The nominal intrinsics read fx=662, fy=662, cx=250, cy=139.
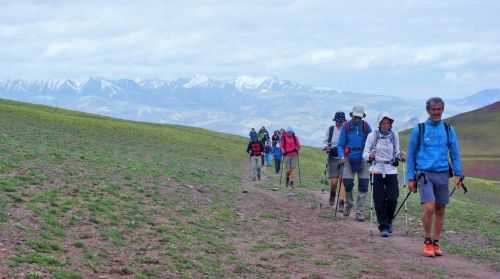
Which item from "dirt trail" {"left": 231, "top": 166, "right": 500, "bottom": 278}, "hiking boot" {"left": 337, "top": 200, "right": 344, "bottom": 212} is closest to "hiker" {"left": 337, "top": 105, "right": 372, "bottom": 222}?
"dirt trail" {"left": 231, "top": 166, "right": 500, "bottom": 278}

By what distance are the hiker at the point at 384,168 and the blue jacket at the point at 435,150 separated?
2236mm

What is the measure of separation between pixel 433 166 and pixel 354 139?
14.6ft

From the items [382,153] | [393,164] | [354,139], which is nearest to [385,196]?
[393,164]

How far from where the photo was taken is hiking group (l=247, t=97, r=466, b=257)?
494 inches

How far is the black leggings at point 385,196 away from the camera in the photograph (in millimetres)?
14867

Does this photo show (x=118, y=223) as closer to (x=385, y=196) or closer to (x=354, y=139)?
(x=385, y=196)

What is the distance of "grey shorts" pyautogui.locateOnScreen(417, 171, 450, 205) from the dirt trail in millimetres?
1145

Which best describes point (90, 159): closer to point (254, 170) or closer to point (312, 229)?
point (254, 170)

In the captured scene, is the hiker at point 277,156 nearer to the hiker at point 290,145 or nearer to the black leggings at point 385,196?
the hiker at point 290,145

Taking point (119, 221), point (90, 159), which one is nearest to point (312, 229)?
point (119, 221)

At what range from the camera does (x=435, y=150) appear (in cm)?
1257

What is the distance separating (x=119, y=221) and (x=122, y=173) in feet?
28.5

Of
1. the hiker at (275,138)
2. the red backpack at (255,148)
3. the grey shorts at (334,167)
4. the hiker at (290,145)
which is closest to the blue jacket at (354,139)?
the grey shorts at (334,167)

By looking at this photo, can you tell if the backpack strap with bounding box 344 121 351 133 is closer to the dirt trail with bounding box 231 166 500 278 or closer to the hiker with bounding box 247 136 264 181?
the dirt trail with bounding box 231 166 500 278
